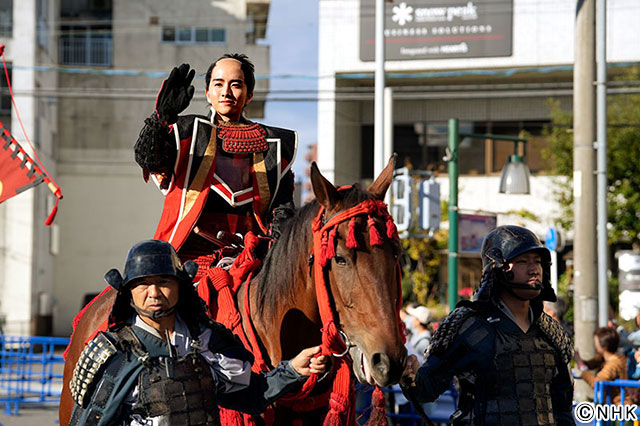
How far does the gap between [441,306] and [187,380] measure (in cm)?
2301

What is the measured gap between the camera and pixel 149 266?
3.48 metres

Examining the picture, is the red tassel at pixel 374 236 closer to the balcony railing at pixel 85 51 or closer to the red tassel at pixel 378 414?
the red tassel at pixel 378 414

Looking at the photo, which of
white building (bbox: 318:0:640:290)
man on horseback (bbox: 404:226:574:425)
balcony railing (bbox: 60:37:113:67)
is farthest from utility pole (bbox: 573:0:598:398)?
balcony railing (bbox: 60:37:113:67)

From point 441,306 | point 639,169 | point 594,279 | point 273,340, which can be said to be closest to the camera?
point 273,340

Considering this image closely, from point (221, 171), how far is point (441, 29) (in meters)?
21.5

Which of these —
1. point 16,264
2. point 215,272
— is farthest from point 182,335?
point 16,264

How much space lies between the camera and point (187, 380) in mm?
3508

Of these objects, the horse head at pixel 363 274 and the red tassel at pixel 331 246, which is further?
the red tassel at pixel 331 246

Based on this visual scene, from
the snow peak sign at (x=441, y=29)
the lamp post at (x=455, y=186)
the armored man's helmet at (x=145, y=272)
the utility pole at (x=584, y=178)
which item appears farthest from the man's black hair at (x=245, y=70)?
the snow peak sign at (x=441, y=29)

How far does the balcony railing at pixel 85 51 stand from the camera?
30.7 meters

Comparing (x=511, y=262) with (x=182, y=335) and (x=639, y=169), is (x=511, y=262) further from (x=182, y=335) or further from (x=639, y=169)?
(x=639, y=169)

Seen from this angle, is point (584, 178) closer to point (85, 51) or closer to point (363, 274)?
point (363, 274)

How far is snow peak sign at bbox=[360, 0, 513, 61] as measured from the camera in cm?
2541

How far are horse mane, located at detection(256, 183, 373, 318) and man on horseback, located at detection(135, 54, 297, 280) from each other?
55cm
